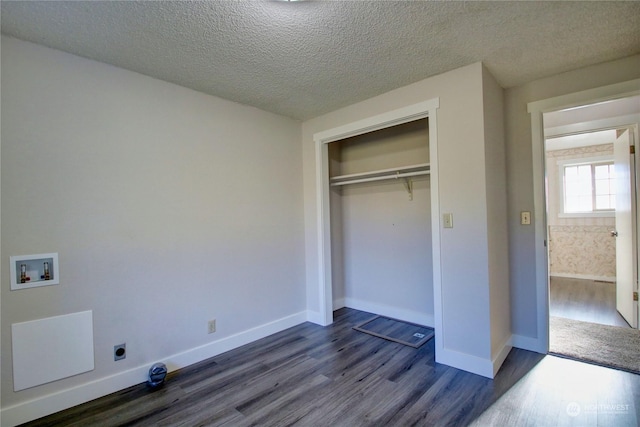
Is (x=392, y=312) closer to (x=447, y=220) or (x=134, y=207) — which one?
(x=447, y=220)

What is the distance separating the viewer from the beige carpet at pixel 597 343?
2.50 m

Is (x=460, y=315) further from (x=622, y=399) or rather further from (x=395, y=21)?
(x=395, y=21)

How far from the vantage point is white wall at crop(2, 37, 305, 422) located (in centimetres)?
196

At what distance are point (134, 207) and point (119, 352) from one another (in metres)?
1.12

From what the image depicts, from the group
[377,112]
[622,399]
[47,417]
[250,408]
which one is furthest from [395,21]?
[47,417]

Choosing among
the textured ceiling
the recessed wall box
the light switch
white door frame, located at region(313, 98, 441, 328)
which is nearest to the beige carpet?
the light switch

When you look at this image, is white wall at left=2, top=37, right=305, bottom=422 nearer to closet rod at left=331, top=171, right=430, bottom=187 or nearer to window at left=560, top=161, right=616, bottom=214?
closet rod at left=331, top=171, right=430, bottom=187

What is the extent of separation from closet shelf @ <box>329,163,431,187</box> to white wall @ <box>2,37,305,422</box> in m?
0.92

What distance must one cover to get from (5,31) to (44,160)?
2.62 feet

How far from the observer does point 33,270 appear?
1969mm

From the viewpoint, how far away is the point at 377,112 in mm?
2996

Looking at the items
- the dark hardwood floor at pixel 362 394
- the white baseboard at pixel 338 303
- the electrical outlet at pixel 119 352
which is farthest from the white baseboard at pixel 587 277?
the electrical outlet at pixel 119 352

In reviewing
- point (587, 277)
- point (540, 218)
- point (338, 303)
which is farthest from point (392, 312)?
point (587, 277)

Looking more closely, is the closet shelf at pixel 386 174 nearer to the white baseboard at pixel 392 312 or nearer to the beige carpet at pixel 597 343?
the white baseboard at pixel 392 312
